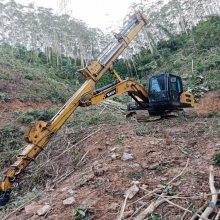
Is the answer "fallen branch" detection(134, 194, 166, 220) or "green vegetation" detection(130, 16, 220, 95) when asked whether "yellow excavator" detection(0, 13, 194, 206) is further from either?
"green vegetation" detection(130, 16, 220, 95)

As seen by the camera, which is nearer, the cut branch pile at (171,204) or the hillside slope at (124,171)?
the cut branch pile at (171,204)

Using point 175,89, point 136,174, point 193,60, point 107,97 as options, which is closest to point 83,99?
point 107,97

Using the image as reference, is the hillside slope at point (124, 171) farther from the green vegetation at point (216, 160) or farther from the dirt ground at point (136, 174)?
the green vegetation at point (216, 160)

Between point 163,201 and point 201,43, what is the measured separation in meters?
30.1

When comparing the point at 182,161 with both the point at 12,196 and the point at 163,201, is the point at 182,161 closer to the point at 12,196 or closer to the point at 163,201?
the point at 163,201

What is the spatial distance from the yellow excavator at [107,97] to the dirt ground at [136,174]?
0.96m

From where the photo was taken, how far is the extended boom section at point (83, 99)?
6704 millimetres

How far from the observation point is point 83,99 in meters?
8.52

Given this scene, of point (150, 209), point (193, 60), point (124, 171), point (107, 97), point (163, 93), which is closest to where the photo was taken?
point (150, 209)

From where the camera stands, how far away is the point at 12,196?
22.7 feet

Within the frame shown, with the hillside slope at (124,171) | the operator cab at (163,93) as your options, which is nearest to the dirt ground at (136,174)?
the hillside slope at (124,171)

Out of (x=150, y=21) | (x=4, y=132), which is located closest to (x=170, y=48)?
(x=150, y=21)

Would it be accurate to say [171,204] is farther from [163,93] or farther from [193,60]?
[193,60]

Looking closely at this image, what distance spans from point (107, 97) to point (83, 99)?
1.23 m
